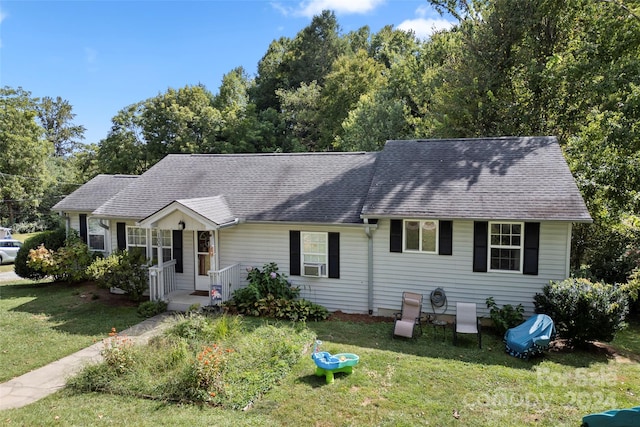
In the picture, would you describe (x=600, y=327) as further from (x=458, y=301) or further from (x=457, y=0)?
(x=457, y=0)

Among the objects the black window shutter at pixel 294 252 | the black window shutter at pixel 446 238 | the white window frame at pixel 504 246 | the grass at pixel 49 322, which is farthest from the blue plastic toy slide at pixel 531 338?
the grass at pixel 49 322

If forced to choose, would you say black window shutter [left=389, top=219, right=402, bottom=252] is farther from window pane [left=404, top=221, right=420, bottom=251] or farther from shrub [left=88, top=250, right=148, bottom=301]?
shrub [left=88, top=250, right=148, bottom=301]

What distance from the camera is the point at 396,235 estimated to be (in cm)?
1105

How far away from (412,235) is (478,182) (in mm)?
2406

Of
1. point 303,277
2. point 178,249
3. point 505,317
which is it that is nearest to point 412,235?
point 505,317

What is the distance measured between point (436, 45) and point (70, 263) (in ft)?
68.1

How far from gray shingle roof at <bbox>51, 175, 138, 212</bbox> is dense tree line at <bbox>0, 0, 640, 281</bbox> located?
40.3ft

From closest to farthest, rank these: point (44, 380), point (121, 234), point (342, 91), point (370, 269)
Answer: point (44, 380), point (370, 269), point (121, 234), point (342, 91)

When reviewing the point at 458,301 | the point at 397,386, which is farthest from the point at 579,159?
the point at 397,386

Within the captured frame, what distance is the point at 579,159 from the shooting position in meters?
14.6

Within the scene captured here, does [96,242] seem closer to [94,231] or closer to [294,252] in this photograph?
[94,231]

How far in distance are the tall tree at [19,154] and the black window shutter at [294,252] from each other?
33.0 m

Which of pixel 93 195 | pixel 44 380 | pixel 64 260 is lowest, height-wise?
pixel 44 380

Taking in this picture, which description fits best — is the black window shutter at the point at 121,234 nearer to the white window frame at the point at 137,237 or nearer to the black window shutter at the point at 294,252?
the white window frame at the point at 137,237
